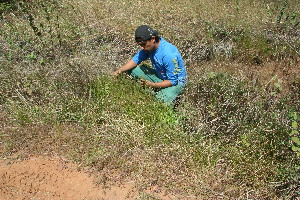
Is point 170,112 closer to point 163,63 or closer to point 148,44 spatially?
point 163,63

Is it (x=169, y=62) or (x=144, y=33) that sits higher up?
(x=144, y=33)

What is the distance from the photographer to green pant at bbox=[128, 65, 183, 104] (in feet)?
11.6

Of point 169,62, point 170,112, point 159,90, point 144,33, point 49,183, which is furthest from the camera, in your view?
point 159,90

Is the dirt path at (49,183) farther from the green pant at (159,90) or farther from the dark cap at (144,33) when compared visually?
the dark cap at (144,33)

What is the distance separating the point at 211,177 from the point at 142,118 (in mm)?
920

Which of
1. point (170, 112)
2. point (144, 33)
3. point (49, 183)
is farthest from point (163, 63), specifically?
point (49, 183)

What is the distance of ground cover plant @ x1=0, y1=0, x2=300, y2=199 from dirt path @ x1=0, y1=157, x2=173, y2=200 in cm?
11

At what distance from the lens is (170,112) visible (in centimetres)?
326

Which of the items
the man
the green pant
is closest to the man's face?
the man

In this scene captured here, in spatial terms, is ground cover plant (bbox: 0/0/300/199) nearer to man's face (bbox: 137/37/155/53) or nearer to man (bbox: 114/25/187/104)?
man (bbox: 114/25/187/104)

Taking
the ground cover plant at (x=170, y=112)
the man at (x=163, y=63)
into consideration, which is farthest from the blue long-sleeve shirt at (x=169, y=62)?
the ground cover plant at (x=170, y=112)

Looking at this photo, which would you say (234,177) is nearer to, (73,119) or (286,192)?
(286,192)

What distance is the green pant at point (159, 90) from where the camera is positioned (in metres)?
3.53

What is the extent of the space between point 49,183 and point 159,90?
1.65 metres
